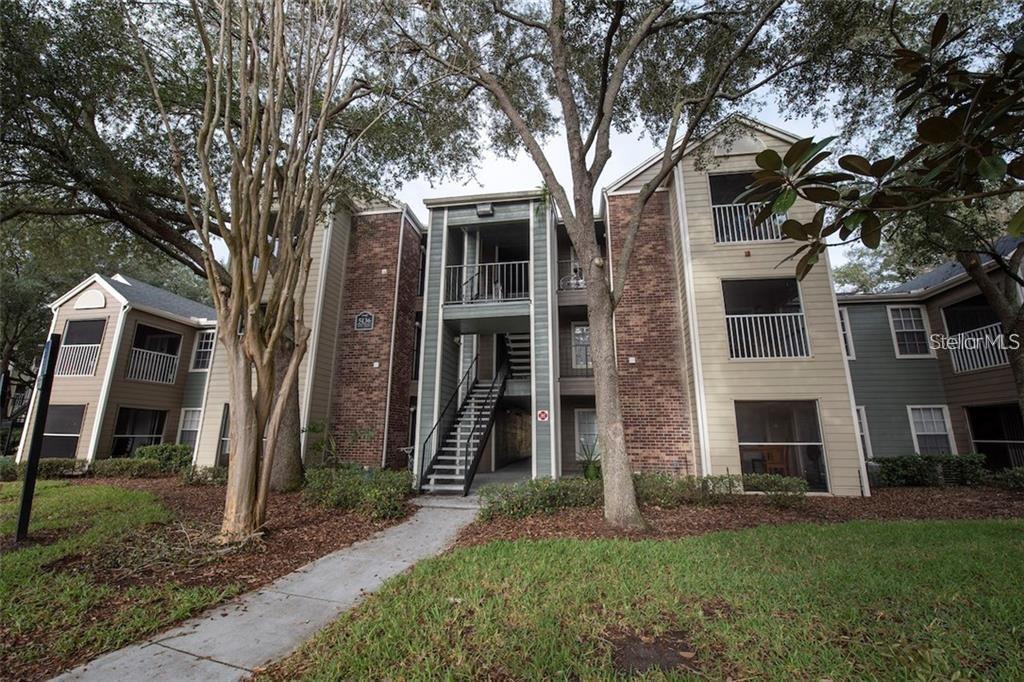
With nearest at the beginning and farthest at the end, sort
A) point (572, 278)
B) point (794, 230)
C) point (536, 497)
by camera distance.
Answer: point (794, 230) < point (536, 497) < point (572, 278)

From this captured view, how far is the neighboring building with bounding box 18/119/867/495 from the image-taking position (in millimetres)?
9602

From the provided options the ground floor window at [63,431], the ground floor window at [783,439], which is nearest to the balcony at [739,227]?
the ground floor window at [783,439]

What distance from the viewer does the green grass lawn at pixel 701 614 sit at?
261 centimetres

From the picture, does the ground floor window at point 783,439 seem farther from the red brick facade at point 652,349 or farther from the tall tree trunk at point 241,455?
the tall tree trunk at point 241,455

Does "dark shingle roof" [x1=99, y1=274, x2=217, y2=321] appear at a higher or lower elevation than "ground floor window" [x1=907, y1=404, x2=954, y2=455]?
higher

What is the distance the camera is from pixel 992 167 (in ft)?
6.53

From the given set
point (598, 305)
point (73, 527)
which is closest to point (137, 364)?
point (73, 527)

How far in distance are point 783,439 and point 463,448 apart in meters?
10.0

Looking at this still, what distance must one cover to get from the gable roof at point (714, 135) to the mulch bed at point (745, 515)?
20.1ft

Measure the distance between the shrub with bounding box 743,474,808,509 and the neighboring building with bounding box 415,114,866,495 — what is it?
135 centimetres

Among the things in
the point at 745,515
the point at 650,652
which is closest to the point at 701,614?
the point at 650,652

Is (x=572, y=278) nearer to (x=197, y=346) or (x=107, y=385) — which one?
(x=197, y=346)

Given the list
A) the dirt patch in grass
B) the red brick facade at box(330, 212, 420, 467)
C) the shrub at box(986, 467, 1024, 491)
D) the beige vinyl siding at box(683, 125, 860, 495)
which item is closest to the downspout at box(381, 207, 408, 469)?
the red brick facade at box(330, 212, 420, 467)

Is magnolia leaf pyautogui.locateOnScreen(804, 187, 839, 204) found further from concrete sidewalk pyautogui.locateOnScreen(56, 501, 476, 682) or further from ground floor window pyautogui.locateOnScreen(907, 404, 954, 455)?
ground floor window pyautogui.locateOnScreen(907, 404, 954, 455)
